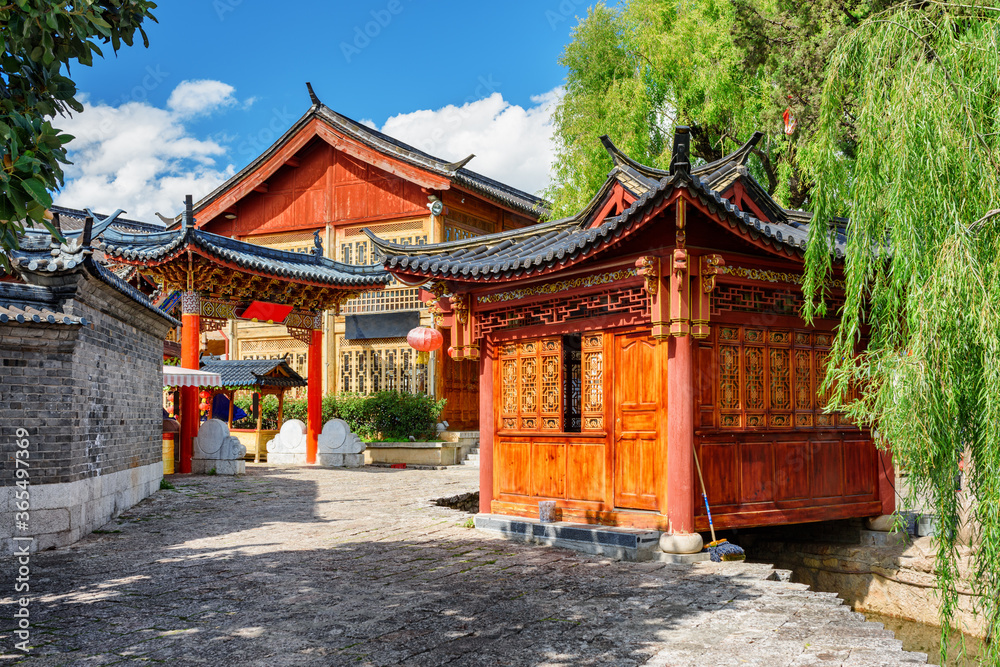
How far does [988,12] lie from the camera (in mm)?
5125

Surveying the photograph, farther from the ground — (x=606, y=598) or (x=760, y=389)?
(x=760, y=389)

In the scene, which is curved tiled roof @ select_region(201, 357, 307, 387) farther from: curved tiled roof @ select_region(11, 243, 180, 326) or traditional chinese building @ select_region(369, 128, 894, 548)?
traditional chinese building @ select_region(369, 128, 894, 548)

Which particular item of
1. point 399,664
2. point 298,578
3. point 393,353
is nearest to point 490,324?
point 298,578

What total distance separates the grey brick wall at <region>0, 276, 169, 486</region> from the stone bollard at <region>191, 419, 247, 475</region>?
5.36 m

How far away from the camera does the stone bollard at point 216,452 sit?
15656 mm

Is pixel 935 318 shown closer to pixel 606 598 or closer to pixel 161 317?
pixel 606 598

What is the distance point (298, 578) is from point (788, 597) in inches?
148

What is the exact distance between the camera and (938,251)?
4.79 metres

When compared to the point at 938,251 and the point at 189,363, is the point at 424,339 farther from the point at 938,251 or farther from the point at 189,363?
the point at 938,251

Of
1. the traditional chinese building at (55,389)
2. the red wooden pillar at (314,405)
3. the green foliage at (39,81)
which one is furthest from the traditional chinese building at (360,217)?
the green foliage at (39,81)

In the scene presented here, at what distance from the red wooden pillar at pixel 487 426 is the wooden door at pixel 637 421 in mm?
1678

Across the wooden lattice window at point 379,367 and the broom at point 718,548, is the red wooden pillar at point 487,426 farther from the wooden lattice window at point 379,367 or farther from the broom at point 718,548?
the wooden lattice window at point 379,367

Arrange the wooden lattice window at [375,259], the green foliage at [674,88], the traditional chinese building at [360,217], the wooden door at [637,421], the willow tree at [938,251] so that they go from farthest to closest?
the wooden lattice window at [375,259] → the traditional chinese building at [360,217] → the green foliage at [674,88] → the wooden door at [637,421] → the willow tree at [938,251]

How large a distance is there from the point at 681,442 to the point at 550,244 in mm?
2796
